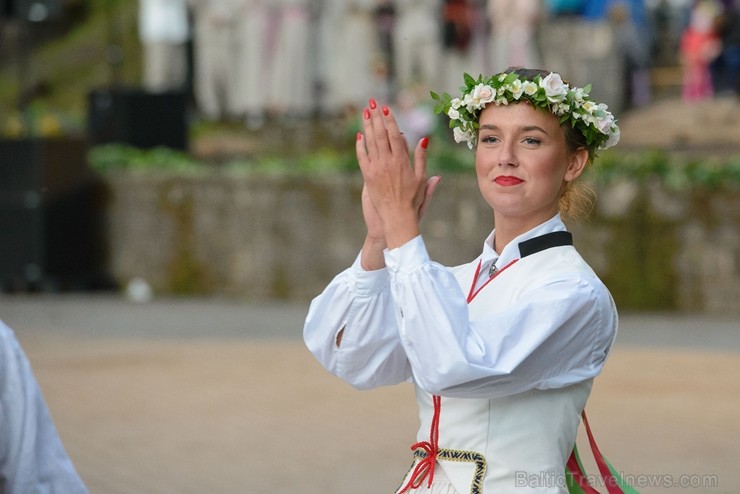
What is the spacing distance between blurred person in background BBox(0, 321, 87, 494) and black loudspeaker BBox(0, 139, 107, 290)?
43.3 feet

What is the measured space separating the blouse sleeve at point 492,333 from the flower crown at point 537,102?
368 mm

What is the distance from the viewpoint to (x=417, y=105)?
16109 millimetres

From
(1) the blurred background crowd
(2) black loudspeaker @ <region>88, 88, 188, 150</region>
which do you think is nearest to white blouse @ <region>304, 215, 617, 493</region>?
(1) the blurred background crowd

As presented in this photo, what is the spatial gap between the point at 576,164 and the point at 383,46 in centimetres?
1462

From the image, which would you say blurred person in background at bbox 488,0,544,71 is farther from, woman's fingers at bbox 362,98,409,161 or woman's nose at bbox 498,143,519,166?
woman's fingers at bbox 362,98,409,161

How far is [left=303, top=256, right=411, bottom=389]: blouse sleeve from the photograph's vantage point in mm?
3332

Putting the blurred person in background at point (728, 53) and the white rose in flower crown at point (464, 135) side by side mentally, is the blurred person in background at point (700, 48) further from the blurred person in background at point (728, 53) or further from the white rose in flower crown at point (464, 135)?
the white rose in flower crown at point (464, 135)

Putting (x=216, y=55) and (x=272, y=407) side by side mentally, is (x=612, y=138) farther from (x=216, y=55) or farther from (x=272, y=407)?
(x=216, y=55)

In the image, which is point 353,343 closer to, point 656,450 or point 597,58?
point 656,450

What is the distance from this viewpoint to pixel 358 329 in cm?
335

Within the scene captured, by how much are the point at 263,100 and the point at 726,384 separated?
9.13 m

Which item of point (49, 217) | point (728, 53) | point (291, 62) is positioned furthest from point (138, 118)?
point (728, 53)

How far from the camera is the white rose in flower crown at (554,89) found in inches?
126

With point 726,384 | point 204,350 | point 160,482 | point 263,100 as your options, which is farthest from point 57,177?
point 160,482
